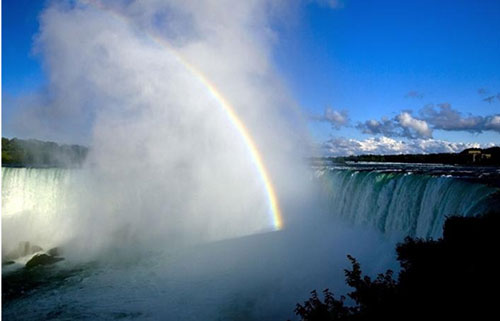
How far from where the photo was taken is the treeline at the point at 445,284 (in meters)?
3.59

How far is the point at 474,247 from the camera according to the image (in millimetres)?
4629

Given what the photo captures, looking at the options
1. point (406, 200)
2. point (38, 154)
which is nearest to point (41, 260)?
point (406, 200)

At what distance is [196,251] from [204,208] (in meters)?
5.38

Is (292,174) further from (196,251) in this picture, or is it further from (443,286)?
(443,286)

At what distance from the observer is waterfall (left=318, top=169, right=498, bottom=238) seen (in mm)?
9938

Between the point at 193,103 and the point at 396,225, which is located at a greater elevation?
the point at 193,103

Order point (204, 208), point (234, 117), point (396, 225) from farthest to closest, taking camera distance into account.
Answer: point (234, 117) < point (204, 208) < point (396, 225)

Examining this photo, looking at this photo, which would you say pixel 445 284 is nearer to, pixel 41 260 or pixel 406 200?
pixel 406 200

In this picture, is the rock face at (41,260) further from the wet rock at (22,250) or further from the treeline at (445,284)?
the treeline at (445,284)

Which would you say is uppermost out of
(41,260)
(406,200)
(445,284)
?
(406,200)

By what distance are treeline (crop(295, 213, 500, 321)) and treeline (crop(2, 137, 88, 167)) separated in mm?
24546

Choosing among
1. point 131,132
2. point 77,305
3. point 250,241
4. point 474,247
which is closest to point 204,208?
point 250,241

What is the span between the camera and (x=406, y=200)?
13.2 m

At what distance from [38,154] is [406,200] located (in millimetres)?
40671
